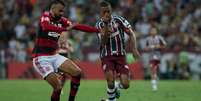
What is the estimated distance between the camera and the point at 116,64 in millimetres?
18812

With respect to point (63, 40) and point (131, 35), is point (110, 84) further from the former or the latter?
point (63, 40)

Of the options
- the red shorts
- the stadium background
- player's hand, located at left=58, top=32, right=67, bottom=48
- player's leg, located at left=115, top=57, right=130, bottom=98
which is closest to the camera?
player's leg, located at left=115, top=57, right=130, bottom=98

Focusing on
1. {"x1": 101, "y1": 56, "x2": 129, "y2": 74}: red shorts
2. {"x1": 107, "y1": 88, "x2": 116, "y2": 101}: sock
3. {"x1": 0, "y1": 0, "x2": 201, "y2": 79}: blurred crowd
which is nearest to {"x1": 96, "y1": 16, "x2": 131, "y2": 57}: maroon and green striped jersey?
{"x1": 101, "y1": 56, "x2": 129, "y2": 74}: red shorts

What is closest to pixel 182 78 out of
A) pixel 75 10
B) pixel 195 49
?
pixel 195 49

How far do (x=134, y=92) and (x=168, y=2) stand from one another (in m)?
14.6

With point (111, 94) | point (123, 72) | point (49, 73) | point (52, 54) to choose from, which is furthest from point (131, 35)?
point (49, 73)

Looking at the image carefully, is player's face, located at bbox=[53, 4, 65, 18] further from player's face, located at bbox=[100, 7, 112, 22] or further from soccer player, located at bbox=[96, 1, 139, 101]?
soccer player, located at bbox=[96, 1, 139, 101]

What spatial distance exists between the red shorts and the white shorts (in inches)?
77.0

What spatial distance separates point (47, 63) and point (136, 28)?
68.5 feet

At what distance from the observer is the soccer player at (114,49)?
59.2 ft

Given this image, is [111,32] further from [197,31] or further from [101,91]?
[197,31]

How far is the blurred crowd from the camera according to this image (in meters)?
35.7

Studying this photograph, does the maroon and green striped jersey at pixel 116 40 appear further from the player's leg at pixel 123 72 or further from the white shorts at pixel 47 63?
the white shorts at pixel 47 63

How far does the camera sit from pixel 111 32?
60.1 feet
